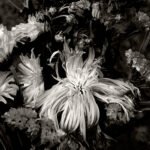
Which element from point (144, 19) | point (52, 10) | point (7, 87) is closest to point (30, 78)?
point (7, 87)

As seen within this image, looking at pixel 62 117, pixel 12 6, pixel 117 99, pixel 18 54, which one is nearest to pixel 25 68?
pixel 18 54

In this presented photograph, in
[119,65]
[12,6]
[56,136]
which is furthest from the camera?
[12,6]

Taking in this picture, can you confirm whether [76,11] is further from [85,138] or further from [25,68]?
[85,138]

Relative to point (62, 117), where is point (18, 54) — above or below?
above

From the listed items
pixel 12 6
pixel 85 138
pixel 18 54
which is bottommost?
pixel 85 138

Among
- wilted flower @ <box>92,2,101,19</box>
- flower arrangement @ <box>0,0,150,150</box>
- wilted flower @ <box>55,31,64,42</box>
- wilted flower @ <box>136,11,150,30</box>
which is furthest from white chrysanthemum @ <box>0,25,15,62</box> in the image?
wilted flower @ <box>136,11,150,30</box>

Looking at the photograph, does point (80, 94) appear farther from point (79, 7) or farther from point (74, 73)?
point (79, 7)

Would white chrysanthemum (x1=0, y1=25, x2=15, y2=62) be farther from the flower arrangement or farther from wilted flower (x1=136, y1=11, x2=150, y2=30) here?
wilted flower (x1=136, y1=11, x2=150, y2=30)
